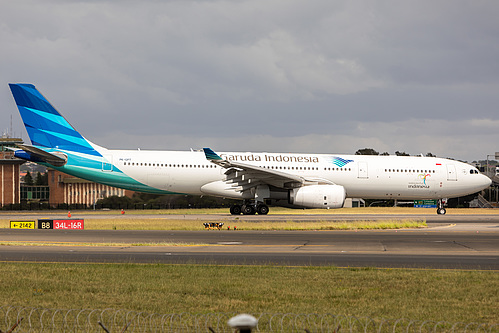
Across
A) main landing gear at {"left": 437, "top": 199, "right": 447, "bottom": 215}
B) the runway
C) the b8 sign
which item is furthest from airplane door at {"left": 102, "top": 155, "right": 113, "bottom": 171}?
main landing gear at {"left": 437, "top": 199, "right": 447, "bottom": 215}

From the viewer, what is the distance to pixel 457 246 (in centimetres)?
2122

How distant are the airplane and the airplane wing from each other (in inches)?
2.6

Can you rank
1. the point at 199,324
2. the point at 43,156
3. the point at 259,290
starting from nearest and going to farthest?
the point at 199,324 → the point at 259,290 → the point at 43,156

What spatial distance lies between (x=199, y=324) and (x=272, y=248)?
1162 centimetres

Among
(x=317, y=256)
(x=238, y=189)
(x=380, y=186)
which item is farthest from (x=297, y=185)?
(x=317, y=256)

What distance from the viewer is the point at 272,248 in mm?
20578

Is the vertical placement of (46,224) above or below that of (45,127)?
below

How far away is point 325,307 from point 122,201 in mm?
56784

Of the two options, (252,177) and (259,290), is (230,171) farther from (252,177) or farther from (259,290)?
(259,290)

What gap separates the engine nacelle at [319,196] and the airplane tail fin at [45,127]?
14.6 metres

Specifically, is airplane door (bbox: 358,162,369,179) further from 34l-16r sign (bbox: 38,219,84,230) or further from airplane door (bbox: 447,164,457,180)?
34l-16r sign (bbox: 38,219,84,230)

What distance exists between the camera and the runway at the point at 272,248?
1702 cm

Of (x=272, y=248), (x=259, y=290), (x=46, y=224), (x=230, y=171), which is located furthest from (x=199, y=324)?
(x=230, y=171)

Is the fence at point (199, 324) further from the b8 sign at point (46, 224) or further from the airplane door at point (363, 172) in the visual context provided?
Answer: the airplane door at point (363, 172)
